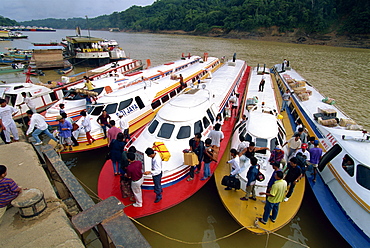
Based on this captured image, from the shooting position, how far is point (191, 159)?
19.8 feet

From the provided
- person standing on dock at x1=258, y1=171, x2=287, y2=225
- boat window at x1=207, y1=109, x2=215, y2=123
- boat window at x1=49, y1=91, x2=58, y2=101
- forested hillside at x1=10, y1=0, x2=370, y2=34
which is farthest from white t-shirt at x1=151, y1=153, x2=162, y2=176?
forested hillside at x1=10, y1=0, x2=370, y2=34

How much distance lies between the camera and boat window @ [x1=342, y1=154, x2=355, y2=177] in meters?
5.72

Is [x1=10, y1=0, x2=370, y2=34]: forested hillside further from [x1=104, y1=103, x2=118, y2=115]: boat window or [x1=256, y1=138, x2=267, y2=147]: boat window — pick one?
[x1=256, y1=138, x2=267, y2=147]: boat window

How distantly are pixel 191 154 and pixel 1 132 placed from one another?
6.63 metres

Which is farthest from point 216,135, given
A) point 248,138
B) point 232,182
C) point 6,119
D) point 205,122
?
point 6,119

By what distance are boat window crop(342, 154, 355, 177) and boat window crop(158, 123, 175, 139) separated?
17.8 feet

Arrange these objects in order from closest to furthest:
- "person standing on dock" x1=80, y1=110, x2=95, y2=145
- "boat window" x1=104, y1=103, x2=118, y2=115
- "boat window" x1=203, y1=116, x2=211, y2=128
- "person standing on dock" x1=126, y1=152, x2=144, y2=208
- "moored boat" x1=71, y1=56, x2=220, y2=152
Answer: "person standing on dock" x1=126, y1=152, x2=144, y2=208, "boat window" x1=203, y1=116, x2=211, y2=128, "person standing on dock" x1=80, y1=110, x2=95, y2=145, "moored boat" x1=71, y1=56, x2=220, y2=152, "boat window" x1=104, y1=103, x2=118, y2=115

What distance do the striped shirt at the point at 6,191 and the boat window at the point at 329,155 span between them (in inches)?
335

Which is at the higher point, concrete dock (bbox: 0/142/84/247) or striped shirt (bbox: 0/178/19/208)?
striped shirt (bbox: 0/178/19/208)

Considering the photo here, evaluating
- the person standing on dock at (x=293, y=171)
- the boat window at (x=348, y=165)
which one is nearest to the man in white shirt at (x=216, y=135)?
the person standing on dock at (x=293, y=171)

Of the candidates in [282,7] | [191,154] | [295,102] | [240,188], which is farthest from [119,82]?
[282,7]

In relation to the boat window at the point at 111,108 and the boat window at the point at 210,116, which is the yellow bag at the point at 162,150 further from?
the boat window at the point at 111,108

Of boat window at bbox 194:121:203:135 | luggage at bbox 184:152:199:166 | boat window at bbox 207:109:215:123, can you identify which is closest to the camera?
luggage at bbox 184:152:199:166

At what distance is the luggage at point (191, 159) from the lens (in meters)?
6.03
